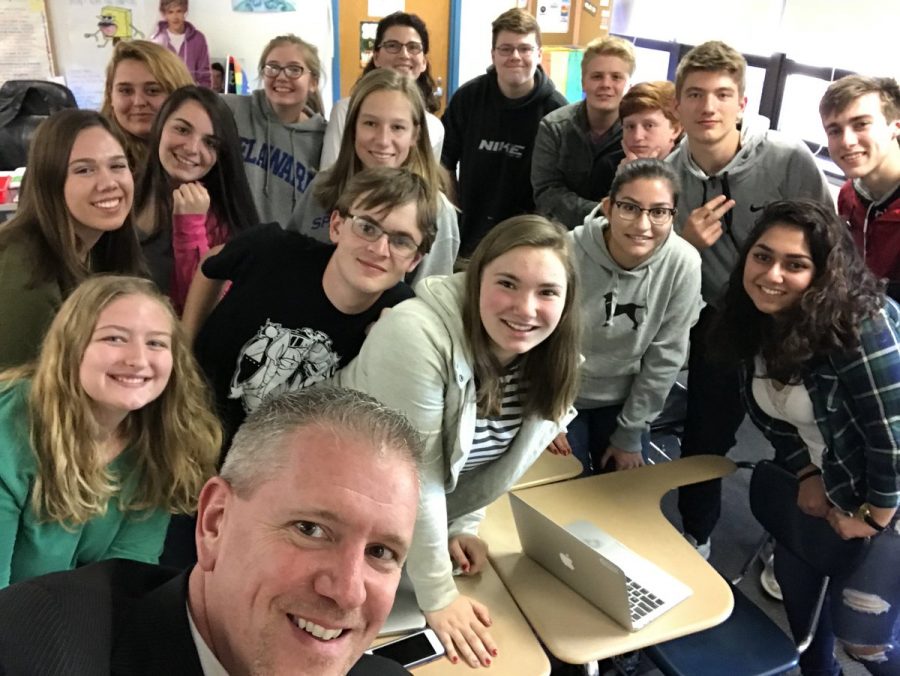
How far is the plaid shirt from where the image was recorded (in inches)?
69.1

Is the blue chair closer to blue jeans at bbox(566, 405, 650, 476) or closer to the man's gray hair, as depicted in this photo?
blue jeans at bbox(566, 405, 650, 476)

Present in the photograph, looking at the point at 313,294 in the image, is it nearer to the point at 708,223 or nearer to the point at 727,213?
the point at 708,223

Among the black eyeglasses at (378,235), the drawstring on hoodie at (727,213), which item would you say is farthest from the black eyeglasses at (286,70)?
the drawstring on hoodie at (727,213)

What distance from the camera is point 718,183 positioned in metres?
2.52

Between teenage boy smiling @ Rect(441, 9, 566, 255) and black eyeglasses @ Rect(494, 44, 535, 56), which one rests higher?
black eyeglasses @ Rect(494, 44, 535, 56)

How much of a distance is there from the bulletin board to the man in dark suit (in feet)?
16.1

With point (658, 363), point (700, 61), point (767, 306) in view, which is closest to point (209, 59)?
point (700, 61)

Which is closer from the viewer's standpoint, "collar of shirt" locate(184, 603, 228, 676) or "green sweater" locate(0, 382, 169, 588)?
"collar of shirt" locate(184, 603, 228, 676)

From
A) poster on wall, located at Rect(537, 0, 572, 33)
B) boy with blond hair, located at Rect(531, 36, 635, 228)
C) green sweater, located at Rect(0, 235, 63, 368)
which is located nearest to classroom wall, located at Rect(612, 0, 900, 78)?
poster on wall, located at Rect(537, 0, 572, 33)

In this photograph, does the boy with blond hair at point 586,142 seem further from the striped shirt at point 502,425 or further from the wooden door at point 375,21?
the wooden door at point 375,21

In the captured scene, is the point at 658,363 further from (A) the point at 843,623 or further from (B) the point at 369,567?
(B) the point at 369,567

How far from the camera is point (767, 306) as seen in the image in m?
1.91

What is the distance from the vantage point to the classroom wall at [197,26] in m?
4.83

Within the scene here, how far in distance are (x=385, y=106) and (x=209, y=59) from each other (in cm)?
330
